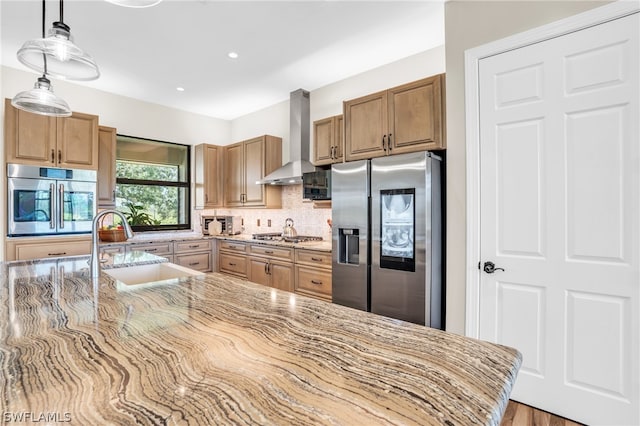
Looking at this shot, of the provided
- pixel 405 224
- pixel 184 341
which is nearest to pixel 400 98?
pixel 405 224

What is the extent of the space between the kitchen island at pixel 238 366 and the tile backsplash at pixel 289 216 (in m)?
2.96

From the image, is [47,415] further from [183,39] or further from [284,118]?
[284,118]

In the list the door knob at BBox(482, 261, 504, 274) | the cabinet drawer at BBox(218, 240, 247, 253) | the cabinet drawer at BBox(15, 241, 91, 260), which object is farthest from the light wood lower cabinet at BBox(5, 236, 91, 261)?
the door knob at BBox(482, 261, 504, 274)

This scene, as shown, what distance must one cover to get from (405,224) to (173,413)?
7.38 feet

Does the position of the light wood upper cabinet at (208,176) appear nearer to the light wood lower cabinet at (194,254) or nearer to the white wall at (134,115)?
the white wall at (134,115)

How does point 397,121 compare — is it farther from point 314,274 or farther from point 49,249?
point 49,249

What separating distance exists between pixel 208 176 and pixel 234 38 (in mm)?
2484

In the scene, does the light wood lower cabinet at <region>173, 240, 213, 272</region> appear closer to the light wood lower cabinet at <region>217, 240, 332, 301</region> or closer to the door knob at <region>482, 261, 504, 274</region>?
→ the light wood lower cabinet at <region>217, 240, 332, 301</region>

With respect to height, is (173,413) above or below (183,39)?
below

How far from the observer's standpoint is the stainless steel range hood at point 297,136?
13.7 feet

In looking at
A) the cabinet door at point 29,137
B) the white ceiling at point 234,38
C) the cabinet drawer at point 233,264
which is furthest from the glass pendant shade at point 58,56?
the cabinet drawer at point 233,264

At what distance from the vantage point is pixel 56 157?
134 inches

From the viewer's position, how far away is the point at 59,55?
152cm

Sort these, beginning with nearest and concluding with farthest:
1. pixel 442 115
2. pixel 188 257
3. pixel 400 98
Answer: pixel 442 115 < pixel 400 98 < pixel 188 257
